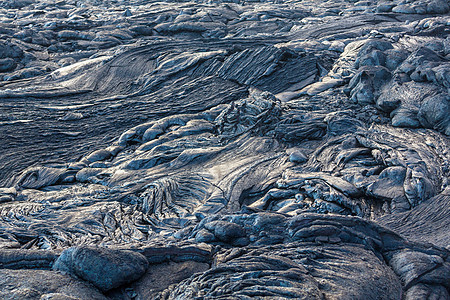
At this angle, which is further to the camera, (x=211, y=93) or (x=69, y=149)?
(x=211, y=93)

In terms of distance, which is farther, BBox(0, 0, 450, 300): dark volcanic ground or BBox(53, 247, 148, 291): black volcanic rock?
BBox(0, 0, 450, 300): dark volcanic ground

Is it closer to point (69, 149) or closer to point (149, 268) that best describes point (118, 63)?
point (69, 149)

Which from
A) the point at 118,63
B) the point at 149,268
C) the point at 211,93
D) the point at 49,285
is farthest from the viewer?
the point at 118,63

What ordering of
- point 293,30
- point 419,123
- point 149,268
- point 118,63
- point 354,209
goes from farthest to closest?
point 293,30 → point 118,63 → point 419,123 → point 354,209 → point 149,268

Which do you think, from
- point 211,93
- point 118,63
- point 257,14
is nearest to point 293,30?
point 257,14

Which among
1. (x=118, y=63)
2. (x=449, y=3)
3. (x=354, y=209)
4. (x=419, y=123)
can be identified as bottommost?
(x=354, y=209)

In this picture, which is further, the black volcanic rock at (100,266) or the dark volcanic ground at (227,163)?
the dark volcanic ground at (227,163)

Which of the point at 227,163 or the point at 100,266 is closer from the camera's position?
the point at 100,266

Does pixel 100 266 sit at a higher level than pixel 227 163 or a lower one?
higher
